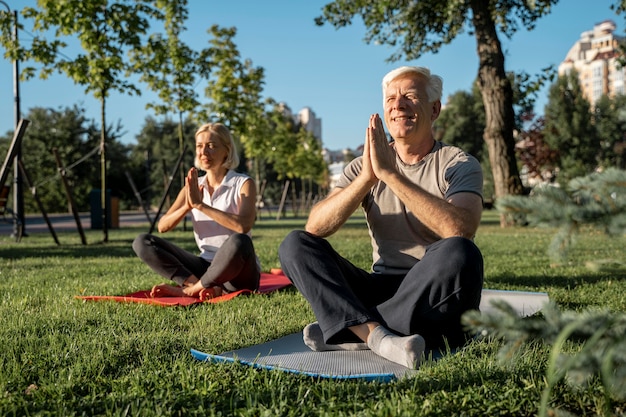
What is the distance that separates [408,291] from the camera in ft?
9.98

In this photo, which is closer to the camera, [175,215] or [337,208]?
[337,208]

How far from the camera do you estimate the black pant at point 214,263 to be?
4762 mm

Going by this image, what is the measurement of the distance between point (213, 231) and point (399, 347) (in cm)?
275

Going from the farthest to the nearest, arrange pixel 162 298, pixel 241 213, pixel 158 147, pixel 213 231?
pixel 158 147, pixel 213 231, pixel 241 213, pixel 162 298

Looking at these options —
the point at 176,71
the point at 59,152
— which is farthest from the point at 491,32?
the point at 59,152

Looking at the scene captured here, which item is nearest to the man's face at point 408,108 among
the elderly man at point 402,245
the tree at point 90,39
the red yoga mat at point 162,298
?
the elderly man at point 402,245

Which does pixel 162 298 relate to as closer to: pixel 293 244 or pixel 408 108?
pixel 293 244

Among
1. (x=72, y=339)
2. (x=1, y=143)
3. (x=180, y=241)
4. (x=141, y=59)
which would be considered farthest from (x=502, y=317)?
(x=1, y=143)

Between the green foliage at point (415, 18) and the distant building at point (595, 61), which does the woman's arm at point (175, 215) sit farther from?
the distant building at point (595, 61)

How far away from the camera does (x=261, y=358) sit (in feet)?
9.82

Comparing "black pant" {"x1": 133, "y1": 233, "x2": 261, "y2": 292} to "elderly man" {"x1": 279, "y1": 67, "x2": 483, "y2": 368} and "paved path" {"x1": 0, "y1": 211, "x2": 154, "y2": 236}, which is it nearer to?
"elderly man" {"x1": 279, "y1": 67, "x2": 483, "y2": 368}

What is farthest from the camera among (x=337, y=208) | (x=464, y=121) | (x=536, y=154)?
(x=464, y=121)

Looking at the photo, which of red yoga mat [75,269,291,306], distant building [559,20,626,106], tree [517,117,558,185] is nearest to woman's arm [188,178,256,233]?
red yoga mat [75,269,291,306]

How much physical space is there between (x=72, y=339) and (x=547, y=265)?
570 centimetres
